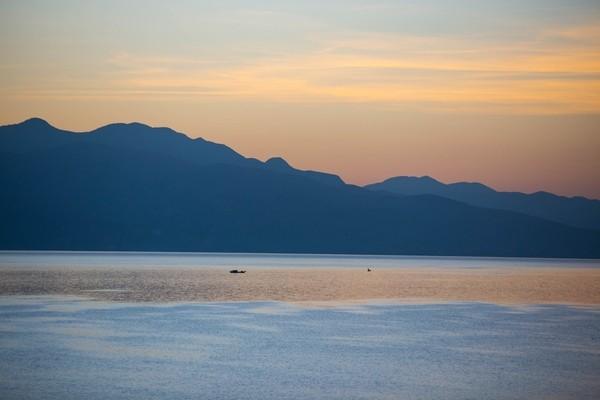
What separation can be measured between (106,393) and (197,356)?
449 inches

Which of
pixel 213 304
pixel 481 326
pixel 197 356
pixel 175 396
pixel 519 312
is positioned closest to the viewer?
pixel 175 396

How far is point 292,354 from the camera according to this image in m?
49.6

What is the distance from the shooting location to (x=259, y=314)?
74.1m

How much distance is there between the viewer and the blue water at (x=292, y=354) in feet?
128

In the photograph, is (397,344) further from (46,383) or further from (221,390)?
(46,383)

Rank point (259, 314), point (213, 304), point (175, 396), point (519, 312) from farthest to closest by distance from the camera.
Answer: point (213, 304) < point (519, 312) < point (259, 314) < point (175, 396)

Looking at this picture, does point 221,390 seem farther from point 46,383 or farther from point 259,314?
point 259,314

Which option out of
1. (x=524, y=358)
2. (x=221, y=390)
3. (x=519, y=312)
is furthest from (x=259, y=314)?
(x=221, y=390)

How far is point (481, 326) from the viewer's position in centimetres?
6619

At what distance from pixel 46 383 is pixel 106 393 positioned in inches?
140

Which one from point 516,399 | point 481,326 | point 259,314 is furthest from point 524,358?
point 259,314

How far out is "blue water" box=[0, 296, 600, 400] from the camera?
3897cm

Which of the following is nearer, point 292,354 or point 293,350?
point 292,354

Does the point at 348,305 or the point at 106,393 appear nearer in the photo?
the point at 106,393
